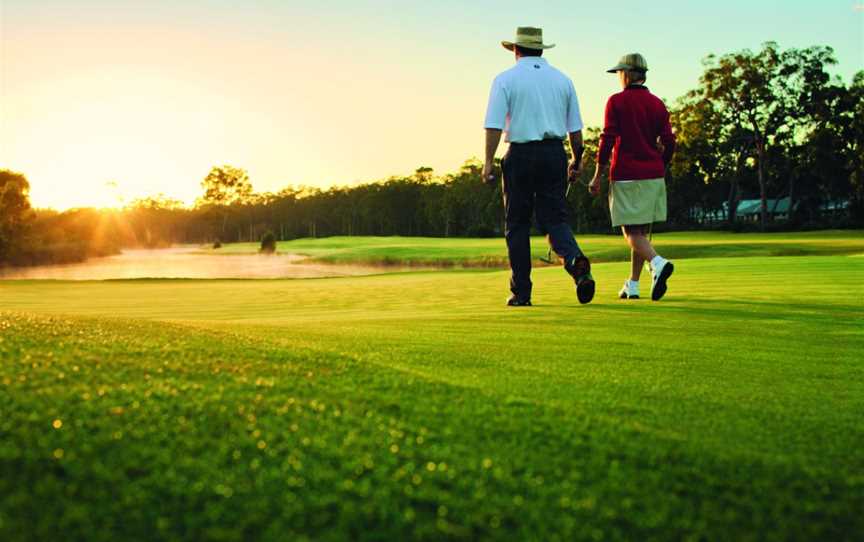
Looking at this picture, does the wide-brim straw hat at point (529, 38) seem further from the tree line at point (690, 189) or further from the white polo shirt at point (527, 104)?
the tree line at point (690, 189)

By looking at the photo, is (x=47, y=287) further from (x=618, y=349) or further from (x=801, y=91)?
(x=801, y=91)

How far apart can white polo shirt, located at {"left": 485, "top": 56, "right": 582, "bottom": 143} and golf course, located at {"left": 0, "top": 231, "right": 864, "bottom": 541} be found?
4.02 metres

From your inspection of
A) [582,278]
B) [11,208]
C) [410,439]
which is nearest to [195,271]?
[11,208]

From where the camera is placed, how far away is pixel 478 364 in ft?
12.0

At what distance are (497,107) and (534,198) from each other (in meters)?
1.06

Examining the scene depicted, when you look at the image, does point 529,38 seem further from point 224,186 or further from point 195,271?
point 224,186

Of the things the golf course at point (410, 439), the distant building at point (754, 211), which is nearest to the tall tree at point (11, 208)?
the golf course at point (410, 439)

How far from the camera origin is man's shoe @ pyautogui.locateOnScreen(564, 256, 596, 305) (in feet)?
24.9

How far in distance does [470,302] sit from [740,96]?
221 ft

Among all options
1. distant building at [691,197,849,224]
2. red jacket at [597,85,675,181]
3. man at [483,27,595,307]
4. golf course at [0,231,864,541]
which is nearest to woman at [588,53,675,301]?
red jacket at [597,85,675,181]

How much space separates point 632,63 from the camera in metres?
8.24

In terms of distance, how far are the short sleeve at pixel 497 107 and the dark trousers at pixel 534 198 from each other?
304 mm

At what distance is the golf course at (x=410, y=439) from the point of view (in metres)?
1.85

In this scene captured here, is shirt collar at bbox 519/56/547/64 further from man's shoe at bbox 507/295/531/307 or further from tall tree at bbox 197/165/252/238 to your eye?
tall tree at bbox 197/165/252/238
